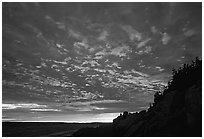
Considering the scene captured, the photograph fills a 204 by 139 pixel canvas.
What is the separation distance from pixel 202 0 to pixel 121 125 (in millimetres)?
17563

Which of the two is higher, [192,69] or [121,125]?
[192,69]

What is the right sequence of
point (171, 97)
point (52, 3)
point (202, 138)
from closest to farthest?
point (202, 138) → point (52, 3) → point (171, 97)

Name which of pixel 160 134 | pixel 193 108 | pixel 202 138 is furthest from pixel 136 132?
pixel 202 138

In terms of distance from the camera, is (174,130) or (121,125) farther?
(121,125)

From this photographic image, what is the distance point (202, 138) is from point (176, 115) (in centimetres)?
644

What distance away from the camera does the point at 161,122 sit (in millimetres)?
19641

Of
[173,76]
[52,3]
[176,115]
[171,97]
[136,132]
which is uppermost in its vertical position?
[52,3]

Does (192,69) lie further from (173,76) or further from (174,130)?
(174,130)

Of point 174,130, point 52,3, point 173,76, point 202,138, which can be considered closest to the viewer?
point 202,138

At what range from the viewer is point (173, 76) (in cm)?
3130

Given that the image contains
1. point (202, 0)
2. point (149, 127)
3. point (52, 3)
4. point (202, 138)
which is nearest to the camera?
point (202, 138)

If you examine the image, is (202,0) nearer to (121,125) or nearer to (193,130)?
(193,130)

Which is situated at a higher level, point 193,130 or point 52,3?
point 52,3

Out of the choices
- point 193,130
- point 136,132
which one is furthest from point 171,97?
point 193,130
